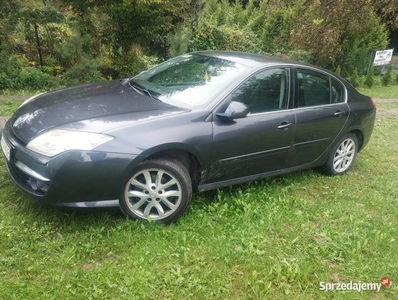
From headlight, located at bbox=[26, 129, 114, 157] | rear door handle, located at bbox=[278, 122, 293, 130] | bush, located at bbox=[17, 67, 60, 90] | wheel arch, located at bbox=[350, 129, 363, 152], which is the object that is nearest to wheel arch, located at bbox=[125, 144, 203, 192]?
headlight, located at bbox=[26, 129, 114, 157]

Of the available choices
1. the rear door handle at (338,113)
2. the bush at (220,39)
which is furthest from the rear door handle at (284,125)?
the bush at (220,39)

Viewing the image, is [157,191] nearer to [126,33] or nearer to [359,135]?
[359,135]

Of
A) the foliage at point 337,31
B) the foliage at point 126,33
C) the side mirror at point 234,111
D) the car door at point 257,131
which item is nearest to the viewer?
the side mirror at point 234,111

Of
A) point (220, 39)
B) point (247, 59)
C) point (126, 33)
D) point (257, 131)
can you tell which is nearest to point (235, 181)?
point (257, 131)

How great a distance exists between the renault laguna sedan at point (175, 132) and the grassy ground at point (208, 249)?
27cm

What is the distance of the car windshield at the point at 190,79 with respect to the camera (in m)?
3.29

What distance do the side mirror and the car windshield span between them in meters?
0.20

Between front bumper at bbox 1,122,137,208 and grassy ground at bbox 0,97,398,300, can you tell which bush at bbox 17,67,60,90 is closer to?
grassy ground at bbox 0,97,398,300

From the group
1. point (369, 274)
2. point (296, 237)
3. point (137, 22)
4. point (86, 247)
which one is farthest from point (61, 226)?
point (137, 22)

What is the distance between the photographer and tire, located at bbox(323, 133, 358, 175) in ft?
14.2

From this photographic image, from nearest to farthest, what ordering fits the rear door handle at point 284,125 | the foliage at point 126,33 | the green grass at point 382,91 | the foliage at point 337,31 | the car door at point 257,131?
the car door at point 257,131 < the rear door handle at point 284,125 < the foliage at point 126,33 < the green grass at point 382,91 < the foliage at point 337,31

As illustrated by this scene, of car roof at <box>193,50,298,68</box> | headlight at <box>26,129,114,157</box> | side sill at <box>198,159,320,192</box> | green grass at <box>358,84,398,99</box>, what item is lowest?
green grass at <box>358,84,398,99</box>

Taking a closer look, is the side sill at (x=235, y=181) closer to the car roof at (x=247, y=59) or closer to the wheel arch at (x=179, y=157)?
the wheel arch at (x=179, y=157)

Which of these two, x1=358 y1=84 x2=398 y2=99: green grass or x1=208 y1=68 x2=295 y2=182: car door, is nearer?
x1=208 y1=68 x2=295 y2=182: car door
